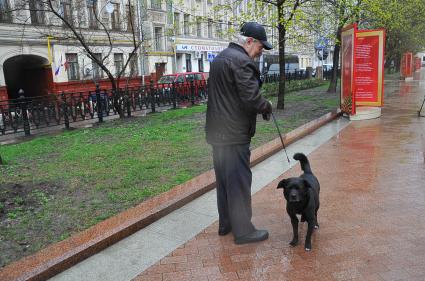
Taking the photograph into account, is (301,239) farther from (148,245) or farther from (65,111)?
(65,111)

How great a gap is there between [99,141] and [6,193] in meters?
3.98

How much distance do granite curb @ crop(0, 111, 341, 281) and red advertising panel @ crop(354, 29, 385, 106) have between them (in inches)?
296

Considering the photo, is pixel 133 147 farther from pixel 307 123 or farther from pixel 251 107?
pixel 251 107

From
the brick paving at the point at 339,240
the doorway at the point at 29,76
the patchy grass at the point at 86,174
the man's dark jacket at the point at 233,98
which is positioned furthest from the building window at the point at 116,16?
the man's dark jacket at the point at 233,98

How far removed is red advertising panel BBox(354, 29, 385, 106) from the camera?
10898 millimetres

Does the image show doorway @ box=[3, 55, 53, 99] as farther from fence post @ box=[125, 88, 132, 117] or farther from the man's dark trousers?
the man's dark trousers

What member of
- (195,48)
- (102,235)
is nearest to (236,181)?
(102,235)

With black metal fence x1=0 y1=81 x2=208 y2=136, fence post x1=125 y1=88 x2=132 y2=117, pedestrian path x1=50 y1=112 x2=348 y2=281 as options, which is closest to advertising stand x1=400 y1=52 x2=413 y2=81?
black metal fence x1=0 y1=81 x2=208 y2=136

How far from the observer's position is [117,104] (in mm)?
13484

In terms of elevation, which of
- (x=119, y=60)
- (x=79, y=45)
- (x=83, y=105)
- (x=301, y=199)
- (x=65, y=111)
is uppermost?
(x=79, y=45)

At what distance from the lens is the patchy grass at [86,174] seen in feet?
13.2

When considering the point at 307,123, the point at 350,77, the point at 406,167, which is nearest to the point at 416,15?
the point at 350,77

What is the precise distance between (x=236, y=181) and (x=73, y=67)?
85.7 feet

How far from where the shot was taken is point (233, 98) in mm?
3361
